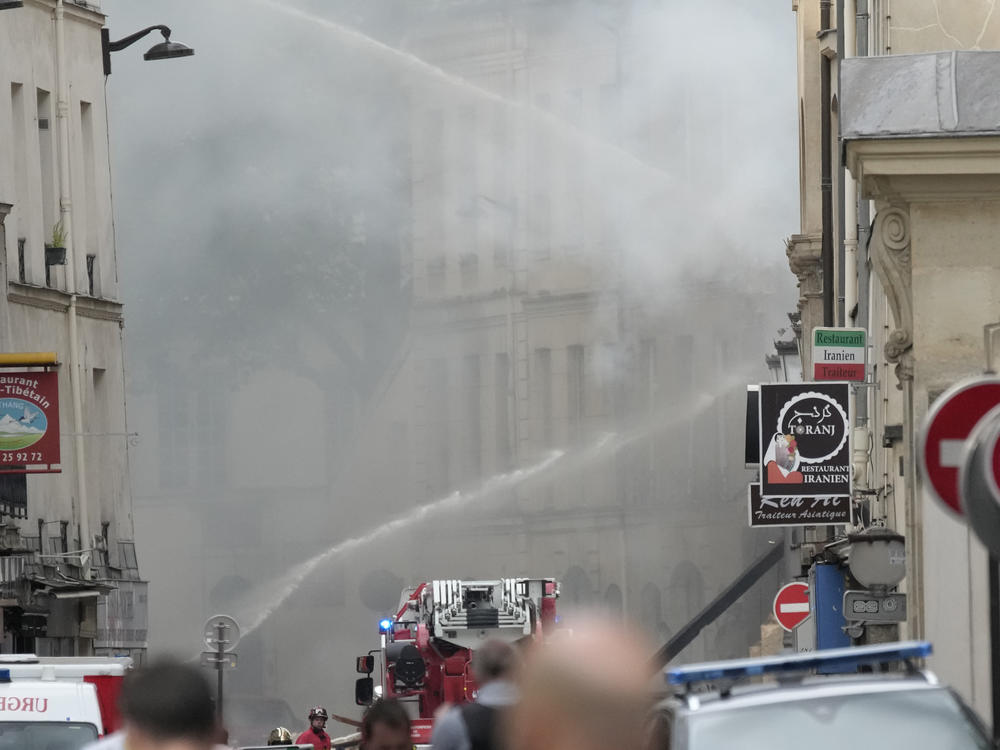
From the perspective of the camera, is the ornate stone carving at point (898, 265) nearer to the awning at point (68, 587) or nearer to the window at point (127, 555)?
the awning at point (68, 587)

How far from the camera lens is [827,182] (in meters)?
27.8

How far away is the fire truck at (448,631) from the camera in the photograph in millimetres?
22594

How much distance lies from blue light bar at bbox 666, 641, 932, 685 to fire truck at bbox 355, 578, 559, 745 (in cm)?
1478

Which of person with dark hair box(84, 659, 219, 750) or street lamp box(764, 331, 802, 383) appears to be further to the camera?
street lamp box(764, 331, 802, 383)

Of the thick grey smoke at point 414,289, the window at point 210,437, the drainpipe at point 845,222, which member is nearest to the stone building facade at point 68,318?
the drainpipe at point 845,222

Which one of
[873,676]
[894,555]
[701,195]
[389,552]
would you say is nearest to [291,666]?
[389,552]

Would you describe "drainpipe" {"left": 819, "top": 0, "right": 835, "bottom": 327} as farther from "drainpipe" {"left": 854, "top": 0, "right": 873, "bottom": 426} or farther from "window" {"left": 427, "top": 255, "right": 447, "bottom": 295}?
"window" {"left": 427, "top": 255, "right": 447, "bottom": 295}

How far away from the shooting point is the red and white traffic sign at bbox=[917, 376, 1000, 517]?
24.6 feet

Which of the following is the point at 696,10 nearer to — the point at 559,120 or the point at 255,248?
the point at 559,120

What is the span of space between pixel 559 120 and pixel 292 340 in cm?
781

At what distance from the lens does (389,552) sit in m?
47.8

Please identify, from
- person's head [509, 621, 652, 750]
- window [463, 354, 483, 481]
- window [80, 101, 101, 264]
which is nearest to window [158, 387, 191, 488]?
window [463, 354, 483, 481]

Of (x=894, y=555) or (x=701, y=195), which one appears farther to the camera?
(x=701, y=195)

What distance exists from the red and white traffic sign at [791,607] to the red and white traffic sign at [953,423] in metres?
16.2
